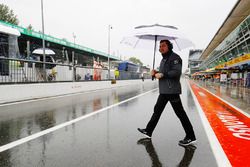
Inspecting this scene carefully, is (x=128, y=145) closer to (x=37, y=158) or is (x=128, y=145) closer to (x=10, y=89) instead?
(x=37, y=158)

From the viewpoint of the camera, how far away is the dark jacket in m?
3.76

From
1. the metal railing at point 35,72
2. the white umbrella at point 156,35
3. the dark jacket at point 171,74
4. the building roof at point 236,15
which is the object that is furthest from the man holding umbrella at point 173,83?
the building roof at point 236,15

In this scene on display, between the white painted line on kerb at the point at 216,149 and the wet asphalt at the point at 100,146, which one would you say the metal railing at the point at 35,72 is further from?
the white painted line on kerb at the point at 216,149

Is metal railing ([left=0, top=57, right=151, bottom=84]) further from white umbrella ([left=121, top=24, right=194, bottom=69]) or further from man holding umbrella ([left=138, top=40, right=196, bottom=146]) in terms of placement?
man holding umbrella ([left=138, top=40, right=196, bottom=146])

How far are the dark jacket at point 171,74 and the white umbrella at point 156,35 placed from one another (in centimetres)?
146

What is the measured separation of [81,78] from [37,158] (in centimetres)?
1312

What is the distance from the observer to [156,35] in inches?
221

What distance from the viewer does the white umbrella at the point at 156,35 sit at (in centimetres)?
524

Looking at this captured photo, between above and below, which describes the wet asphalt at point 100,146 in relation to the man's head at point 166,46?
below

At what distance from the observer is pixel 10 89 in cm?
892

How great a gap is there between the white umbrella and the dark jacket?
4.79 ft

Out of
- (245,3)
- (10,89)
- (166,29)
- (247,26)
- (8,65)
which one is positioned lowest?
(10,89)

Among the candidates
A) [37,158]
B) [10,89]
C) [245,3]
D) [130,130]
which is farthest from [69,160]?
[245,3]

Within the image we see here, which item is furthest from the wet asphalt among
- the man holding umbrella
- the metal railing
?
the metal railing
